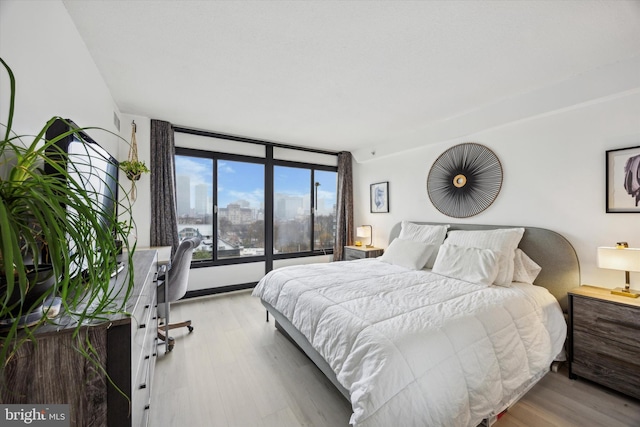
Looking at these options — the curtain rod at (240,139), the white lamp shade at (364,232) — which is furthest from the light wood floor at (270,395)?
the curtain rod at (240,139)

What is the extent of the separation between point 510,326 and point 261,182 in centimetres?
381

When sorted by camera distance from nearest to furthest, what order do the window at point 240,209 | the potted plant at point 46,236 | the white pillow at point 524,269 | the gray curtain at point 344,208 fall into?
the potted plant at point 46,236
the white pillow at point 524,269
the window at point 240,209
the gray curtain at point 344,208

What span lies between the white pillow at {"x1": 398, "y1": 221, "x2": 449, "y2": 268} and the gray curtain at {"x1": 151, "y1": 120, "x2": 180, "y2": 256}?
3.24 meters

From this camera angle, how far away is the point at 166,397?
1.84 m

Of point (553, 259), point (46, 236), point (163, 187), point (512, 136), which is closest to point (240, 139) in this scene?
point (163, 187)

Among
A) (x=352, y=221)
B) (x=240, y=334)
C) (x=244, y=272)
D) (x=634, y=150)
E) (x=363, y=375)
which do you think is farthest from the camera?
(x=352, y=221)

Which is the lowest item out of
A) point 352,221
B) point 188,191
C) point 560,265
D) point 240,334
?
point 240,334

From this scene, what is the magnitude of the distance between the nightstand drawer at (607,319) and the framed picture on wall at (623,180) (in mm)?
847

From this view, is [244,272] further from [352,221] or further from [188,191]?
[352,221]

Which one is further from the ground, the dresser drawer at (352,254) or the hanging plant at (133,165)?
the hanging plant at (133,165)

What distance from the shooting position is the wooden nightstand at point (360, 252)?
4250 mm

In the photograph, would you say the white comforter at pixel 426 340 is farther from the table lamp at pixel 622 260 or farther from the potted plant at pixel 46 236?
the potted plant at pixel 46 236

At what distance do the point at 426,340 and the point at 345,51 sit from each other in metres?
2.06

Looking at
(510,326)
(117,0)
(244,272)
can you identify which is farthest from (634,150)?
(244,272)
